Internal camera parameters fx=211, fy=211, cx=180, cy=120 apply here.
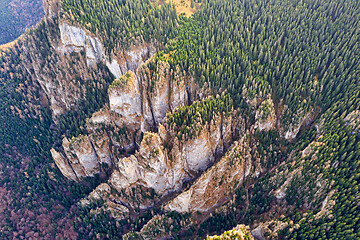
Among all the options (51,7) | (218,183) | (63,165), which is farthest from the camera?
(51,7)

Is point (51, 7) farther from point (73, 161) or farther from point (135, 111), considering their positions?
point (73, 161)

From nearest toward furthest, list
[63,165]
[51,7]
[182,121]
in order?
[182,121] < [63,165] < [51,7]

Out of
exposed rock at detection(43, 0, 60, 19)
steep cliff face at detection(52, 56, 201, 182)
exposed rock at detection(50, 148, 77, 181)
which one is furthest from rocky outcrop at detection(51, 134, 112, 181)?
exposed rock at detection(43, 0, 60, 19)

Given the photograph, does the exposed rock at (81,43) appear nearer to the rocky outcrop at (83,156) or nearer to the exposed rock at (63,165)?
the rocky outcrop at (83,156)

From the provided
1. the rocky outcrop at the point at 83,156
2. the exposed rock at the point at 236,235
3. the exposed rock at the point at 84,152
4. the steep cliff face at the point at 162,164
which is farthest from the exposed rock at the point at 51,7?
the exposed rock at the point at 236,235

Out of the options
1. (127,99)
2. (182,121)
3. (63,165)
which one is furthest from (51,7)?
(182,121)

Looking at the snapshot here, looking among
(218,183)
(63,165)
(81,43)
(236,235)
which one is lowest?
(236,235)

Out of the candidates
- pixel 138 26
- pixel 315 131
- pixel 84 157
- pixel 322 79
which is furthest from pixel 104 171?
pixel 322 79
